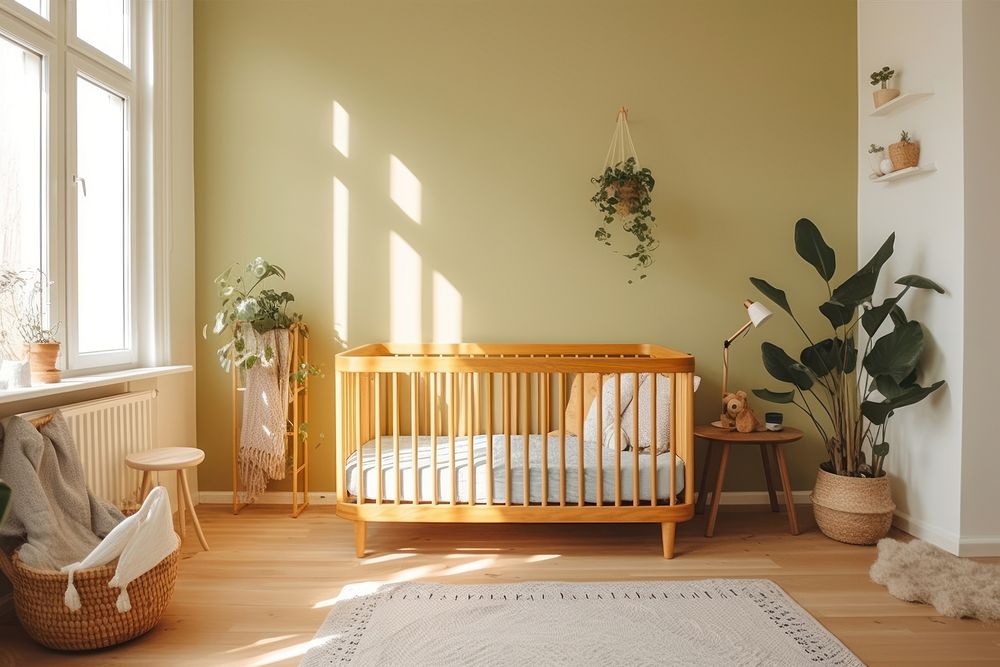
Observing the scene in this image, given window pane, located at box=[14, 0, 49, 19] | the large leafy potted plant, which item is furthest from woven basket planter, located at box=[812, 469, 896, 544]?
window pane, located at box=[14, 0, 49, 19]

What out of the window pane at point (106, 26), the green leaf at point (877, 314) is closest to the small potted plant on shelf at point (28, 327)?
the window pane at point (106, 26)

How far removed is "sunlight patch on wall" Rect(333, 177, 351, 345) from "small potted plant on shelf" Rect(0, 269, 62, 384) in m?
1.28

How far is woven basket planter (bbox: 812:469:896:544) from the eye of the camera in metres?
2.87

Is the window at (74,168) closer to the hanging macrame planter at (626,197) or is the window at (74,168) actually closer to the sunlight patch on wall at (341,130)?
the sunlight patch on wall at (341,130)

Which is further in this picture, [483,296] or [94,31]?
[483,296]

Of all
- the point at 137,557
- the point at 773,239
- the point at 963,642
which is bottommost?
the point at 963,642

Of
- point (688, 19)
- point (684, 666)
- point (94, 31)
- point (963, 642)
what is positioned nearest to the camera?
point (684, 666)

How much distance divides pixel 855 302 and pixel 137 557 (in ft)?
9.61

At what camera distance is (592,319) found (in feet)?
11.4

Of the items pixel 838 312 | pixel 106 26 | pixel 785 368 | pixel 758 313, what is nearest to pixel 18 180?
pixel 106 26

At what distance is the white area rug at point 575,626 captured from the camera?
6.34ft

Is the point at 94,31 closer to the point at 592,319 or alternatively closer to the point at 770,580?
the point at 592,319

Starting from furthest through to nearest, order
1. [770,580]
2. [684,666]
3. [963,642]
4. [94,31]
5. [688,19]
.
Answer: [688,19] < [94,31] < [770,580] < [963,642] < [684,666]

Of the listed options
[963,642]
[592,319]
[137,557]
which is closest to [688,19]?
[592,319]
